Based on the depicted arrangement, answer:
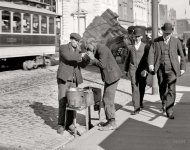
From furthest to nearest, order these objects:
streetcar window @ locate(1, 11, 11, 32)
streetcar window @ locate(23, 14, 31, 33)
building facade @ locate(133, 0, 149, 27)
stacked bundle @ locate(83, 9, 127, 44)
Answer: building facade @ locate(133, 0, 149, 27) → stacked bundle @ locate(83, 9, 127, 44) → streetcar window @ locate(23, 14, 31, 33) → streetcar window @ locate(1, 11, 11, 32)

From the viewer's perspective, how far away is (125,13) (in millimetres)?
58500

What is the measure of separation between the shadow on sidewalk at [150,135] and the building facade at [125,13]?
4807 cm

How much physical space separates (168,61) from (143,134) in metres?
1.99

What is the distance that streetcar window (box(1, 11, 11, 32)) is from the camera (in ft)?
61.4

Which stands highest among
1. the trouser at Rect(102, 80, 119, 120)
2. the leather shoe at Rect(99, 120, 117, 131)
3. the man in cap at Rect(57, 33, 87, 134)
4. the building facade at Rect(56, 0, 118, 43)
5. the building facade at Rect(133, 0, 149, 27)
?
the building facade at Rect(133, 0, 149, 27)

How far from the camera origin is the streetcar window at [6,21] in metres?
18.7

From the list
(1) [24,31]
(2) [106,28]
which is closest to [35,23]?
(1) [24,31]

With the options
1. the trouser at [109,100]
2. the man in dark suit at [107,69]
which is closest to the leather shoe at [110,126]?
the man in dark suit at [107,69]

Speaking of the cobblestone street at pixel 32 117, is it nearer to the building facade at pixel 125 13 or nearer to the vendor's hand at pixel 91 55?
the vendor's hand at pixel 91 55

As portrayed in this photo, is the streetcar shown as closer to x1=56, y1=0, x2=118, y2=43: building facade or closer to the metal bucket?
the metal bucket

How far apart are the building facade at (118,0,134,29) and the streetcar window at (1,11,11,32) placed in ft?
120

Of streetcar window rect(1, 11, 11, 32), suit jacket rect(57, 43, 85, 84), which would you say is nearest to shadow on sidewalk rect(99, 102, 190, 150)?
suit jacket rect(57, 43, 85, 84)

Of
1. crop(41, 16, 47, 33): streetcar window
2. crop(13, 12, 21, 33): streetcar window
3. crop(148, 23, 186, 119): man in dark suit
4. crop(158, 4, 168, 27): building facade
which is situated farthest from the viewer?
crop(158, 4, 168, 27): building facade

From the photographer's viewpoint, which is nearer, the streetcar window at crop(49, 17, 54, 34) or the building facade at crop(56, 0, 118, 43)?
the streetcar window at crop(49, 17, 54, 34)
